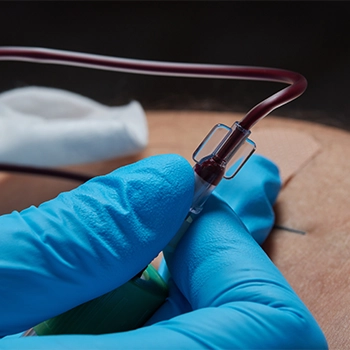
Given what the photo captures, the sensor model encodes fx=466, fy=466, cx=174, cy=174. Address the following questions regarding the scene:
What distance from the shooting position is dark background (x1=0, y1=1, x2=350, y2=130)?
4.63 ft

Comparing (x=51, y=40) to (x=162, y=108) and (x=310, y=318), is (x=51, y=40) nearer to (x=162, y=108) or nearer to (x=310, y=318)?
(x=162, y=108)

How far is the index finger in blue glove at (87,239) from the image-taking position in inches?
16.2

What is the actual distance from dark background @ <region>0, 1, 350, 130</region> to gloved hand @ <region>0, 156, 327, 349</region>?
0.87 m

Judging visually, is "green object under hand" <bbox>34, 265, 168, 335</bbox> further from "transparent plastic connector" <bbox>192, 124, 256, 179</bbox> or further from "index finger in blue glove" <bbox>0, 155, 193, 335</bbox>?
"transparent plastic connector" <bbox>192, 124, 256, 179</bbox>

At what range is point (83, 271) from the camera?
42 centimetres

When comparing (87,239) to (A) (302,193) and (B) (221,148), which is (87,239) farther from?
(A) (302,193)

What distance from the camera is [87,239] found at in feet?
1.42

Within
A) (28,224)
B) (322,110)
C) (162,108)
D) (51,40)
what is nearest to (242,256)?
(28,224)

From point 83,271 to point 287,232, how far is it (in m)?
0.33

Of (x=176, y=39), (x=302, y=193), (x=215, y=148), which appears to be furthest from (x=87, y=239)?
(x=176, y=39)

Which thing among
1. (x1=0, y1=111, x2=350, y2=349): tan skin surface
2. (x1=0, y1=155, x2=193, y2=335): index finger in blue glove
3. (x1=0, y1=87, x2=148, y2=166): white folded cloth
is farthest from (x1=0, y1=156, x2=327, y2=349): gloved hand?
(x1=0, y1=87, x2=148, y2=166): white folded cloth

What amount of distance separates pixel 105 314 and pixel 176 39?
1.27 m

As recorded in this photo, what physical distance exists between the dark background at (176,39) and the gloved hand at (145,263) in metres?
0.87

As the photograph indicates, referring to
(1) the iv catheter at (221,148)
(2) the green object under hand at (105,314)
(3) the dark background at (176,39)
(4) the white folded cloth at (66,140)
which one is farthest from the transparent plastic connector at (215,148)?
(3) the dark background at (176,39)
